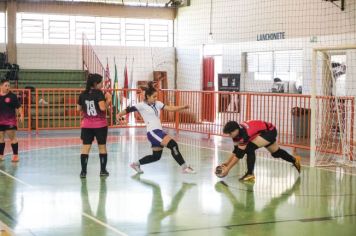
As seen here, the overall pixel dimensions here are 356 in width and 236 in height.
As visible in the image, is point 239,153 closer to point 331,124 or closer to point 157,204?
point 157,204

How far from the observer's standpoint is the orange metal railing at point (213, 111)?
1694 cm

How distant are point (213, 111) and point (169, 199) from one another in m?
11.2

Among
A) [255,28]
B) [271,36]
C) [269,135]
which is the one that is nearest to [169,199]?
[269,135]

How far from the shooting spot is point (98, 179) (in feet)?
37.0

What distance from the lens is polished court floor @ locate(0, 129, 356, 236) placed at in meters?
7.70

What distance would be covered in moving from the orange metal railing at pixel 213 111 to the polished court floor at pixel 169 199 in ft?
9.27

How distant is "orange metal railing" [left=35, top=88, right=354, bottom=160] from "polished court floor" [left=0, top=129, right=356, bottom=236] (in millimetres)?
2824

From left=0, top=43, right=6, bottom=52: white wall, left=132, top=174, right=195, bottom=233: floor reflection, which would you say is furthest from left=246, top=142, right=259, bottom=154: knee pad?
left=0, top=43, right=6, bottom=52: white wall

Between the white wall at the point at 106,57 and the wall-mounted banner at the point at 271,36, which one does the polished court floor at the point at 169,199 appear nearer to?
the wall-mounted banner at the point at 271,36

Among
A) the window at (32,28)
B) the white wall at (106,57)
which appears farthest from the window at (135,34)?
the window at (32,28)

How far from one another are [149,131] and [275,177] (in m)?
2.63

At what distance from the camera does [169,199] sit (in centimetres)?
951

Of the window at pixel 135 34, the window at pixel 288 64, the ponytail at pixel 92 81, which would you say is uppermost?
the window at pixel 135 34

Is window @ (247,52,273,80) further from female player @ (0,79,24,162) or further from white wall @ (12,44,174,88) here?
female player @ (0,79,24,162)
